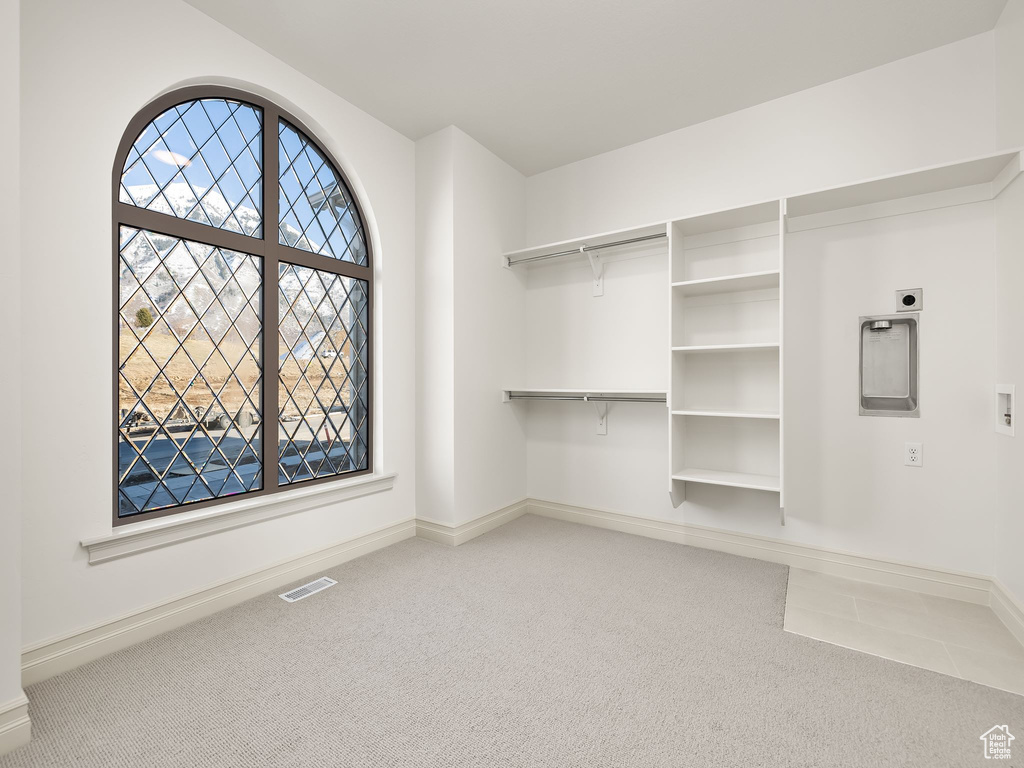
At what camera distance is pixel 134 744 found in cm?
139

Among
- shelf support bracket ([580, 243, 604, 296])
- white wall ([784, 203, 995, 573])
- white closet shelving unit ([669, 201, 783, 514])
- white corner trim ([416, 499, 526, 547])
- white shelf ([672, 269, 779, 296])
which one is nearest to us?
white wall ([784, 203, 995, 573])

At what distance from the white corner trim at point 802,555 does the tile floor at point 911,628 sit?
49 millimetres

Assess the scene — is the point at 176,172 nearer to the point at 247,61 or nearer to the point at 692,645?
the point at 247,61

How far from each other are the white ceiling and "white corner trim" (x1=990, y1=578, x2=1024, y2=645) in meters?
2.56

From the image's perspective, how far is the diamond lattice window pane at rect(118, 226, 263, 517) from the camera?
80.2 inches

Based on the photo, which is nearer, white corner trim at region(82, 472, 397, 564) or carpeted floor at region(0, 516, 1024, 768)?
carpeted floor at region(0, 516, 1024, 768)

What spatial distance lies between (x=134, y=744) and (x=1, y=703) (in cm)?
38

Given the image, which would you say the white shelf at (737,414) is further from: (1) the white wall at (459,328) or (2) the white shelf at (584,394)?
(1) the white wall at (459,328)

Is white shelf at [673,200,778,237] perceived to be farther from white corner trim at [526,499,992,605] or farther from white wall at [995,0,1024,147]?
white corner trim at [526,499,992,605]

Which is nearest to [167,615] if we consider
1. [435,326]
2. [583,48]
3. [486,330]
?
[435,326]

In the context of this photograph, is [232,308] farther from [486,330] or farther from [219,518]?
[486,330]

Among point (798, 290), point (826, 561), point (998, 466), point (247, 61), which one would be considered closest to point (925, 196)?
point (798, 290)

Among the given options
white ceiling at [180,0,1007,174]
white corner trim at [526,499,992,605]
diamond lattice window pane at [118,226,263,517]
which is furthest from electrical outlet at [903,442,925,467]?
diamond lattice window pane at [118,226,263,517]

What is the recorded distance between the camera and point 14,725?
1.38 m
